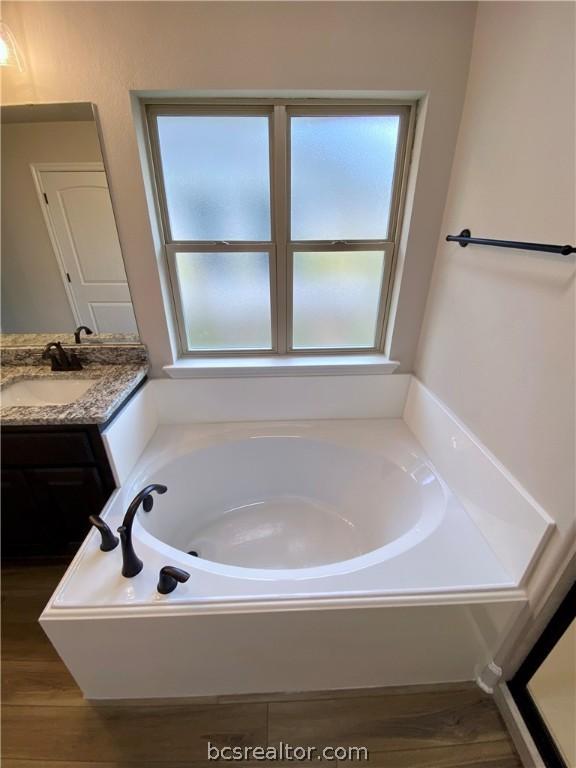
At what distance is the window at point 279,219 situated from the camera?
147 cm

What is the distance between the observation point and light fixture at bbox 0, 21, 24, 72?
1186 millimetres

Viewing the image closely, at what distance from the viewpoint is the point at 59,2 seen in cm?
117

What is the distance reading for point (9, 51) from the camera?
1.22 metres

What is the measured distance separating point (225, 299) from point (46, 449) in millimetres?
1075

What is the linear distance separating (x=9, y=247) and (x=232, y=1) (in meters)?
1.38

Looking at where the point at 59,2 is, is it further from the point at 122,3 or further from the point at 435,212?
the point at 435,212

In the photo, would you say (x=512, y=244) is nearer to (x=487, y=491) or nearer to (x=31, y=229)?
(x=487, y=491)

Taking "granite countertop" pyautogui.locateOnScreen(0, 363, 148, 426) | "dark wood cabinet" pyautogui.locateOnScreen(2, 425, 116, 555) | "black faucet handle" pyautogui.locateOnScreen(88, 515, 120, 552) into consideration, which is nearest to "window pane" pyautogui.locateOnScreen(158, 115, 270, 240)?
"granite countertop" pyautogui.locateOnScreen(0, 363, 148, 426)

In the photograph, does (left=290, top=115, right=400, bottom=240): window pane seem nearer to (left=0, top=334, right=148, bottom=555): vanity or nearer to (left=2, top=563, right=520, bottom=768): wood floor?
(left=0, top=334, right=148, bottom=555): vanity

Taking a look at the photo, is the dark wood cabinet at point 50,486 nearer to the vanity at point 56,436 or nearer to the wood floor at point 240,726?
the vanity at point 56,436

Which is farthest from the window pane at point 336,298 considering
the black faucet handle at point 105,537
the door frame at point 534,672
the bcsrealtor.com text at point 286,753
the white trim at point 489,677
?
the bcsrealtor.com text at point 286,753

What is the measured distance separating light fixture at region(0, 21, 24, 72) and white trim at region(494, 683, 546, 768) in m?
2.92

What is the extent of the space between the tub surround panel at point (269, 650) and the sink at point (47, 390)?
3.16 feet

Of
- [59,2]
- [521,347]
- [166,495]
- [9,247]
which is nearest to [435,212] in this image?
[521,347]
